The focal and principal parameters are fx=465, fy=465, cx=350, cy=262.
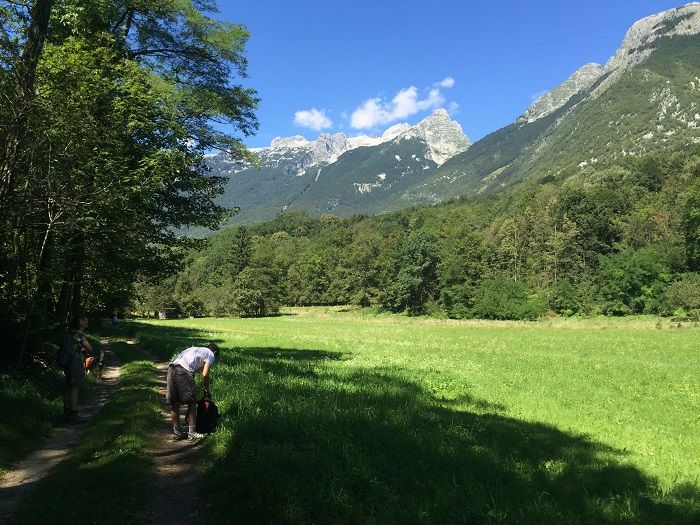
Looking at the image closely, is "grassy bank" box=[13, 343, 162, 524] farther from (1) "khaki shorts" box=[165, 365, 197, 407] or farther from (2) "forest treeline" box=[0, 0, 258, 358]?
(2) "forest treeline" box=[0, 0, 258, 358]

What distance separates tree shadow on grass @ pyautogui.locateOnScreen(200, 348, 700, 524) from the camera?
6043mm

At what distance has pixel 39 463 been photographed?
783 centimetres

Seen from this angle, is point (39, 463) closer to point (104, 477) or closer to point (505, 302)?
point (104, 477)

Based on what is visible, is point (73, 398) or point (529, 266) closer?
point (73, 398)

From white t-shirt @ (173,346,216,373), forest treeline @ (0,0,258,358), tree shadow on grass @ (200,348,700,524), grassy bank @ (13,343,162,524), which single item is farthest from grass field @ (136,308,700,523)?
forest treeline @ (0,0,258,358)

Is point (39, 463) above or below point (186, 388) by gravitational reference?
below

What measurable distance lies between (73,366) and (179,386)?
3220mm

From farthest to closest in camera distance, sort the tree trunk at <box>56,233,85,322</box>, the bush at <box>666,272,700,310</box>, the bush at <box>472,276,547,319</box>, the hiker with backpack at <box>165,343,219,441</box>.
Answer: the bush at <box>472,276,547,319</box>, the bush at <box>666,272,700,310</box>, the tree trunk at <box>56,233,85,322</box>, the hiker with backpack at <box>165,343,219,441</box>

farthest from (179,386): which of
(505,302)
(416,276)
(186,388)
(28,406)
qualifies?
(416,276)

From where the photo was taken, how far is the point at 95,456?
7.71m

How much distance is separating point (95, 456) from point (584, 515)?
7.57 m

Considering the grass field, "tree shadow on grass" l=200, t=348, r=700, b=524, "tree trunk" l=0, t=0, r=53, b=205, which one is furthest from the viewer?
"tree trunk" l=0, t=0, r=53, b=205

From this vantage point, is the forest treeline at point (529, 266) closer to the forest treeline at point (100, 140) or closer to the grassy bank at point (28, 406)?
the forest treeline at point (100, 140)

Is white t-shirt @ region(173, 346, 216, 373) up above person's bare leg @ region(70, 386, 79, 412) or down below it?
above
